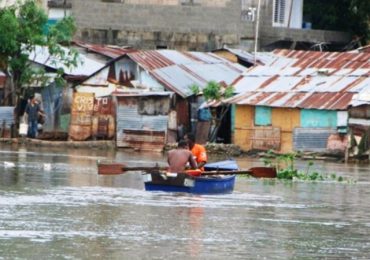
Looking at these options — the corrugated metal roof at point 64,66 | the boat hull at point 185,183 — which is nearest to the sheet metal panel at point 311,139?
the corrugated metal roof at point 64,66

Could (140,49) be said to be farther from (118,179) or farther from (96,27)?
(118,179)

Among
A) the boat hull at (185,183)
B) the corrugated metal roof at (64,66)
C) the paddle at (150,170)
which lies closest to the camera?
the boat hull at (185,183)

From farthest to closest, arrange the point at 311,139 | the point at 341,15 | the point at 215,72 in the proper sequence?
1. the point at 341,15
2. the point at 215,72
3. the point at 311,139

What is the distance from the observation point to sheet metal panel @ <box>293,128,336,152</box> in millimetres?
40406

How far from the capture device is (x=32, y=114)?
43.2 meters

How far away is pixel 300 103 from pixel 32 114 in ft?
28.5

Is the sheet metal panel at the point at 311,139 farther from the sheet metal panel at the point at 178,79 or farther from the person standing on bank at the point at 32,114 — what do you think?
the person standing on bank at the point at 32,114

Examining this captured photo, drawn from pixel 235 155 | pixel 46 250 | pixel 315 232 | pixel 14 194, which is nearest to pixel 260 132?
pixel 235 155

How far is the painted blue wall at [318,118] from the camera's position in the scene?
132 ft

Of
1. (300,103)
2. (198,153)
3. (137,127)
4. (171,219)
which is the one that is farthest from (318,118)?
(171,219)

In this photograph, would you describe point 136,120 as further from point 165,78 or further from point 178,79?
point 178,79

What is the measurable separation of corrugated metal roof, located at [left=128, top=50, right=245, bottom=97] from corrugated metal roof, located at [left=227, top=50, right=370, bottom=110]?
4.71ft

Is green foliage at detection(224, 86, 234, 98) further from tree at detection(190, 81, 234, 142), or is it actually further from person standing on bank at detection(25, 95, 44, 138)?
person standing on bank at detection(25, 95, 44, 138)

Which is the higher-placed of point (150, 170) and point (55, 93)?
A: point (55, 93)
